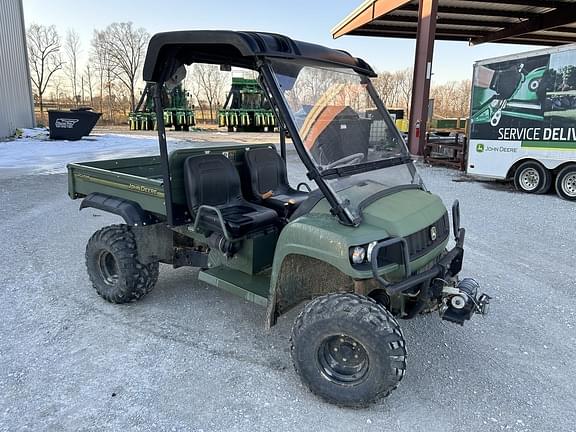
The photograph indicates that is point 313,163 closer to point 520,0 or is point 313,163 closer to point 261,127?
point 520,0

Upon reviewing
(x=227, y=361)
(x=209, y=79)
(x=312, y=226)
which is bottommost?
(x=227, y=361)

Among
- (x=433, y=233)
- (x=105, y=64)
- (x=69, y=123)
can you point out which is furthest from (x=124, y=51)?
(x=433, y=233)

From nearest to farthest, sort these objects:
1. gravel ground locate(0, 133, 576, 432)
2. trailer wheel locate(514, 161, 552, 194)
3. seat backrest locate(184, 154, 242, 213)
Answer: gravel ground locate(0, 133, 576, 432)
seat backrest locate(184, 154, 242, 213)
trailer wheel locate(514, 161, 552, 194)

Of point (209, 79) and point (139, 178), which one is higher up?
point (209, 79)

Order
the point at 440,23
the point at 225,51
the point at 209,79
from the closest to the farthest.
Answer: the point at 225,51 < the point at 209,79 < the point at 440,23

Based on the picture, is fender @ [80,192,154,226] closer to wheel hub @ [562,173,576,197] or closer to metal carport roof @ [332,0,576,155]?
wheel hub @ [562,173,576,197]

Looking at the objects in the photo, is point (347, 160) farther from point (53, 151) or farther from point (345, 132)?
point (53, 151)

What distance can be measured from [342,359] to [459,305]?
0.76 m

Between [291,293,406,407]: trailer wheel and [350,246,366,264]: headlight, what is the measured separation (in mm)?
224

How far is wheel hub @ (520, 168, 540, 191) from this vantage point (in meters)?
8.91

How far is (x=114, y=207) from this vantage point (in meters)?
3.60

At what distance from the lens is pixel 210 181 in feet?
11.6

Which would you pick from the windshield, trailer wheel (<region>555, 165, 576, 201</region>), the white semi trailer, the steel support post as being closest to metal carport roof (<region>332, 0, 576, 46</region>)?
the steel support post

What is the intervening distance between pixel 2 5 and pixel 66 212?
52.2 ft
